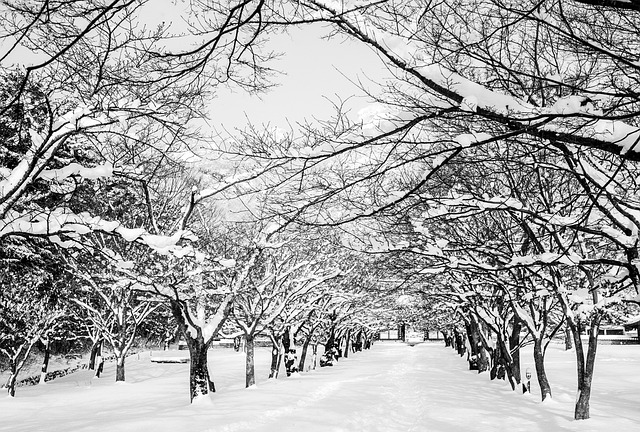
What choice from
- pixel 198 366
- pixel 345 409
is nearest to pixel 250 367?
pixel 198 366

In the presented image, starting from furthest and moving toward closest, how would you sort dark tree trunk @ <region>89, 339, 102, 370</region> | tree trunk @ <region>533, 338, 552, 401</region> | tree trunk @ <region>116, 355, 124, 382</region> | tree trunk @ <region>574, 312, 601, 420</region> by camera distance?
dark tree trunk @ <region>89, 339, 102, 370</region>, tree trunk @ <region>116, 355, 124, 382</region>, tree trunk @ <region>533, 338, 552, 401</region>, tree trunk @ <region>574, 312, 601, 420</region>

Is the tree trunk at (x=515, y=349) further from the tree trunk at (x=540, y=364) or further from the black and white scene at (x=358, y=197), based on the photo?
the tree trunk at (x=540, y=364)

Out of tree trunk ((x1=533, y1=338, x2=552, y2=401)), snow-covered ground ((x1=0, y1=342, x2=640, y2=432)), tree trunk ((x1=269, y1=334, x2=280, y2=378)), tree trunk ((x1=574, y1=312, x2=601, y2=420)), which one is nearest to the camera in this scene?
snow-covered ground ((x1=0, y1=342, x2=640, y2=432))

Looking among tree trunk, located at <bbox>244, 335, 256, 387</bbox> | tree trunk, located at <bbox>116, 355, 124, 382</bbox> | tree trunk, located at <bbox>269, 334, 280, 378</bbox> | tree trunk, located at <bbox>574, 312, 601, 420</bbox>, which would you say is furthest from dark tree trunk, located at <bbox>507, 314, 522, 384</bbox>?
tree trunk, located at <bbox>116, 355, 124, 382</bbox>

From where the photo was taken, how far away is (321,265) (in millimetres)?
23656

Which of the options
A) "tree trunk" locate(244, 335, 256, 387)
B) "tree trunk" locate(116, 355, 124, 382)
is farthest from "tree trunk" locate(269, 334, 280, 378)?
"tree trunk" locate(116, 355, 124, 382)

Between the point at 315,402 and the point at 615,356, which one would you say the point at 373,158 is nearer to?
the point at 315,402

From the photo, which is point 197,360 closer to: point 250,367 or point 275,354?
point 250,367

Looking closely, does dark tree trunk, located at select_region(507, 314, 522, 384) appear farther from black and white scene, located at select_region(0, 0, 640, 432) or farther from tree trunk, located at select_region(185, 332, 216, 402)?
tree trunk, located at select_region(185, 332, 216, 402)

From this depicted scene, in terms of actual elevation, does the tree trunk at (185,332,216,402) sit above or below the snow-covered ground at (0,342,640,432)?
above

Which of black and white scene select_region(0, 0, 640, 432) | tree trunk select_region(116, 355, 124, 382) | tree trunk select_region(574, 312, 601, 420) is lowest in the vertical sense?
tree trunk select_region(116, 355, 124, 382)

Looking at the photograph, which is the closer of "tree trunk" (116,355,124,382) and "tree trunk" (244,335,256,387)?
"tree trunk" (244,335,256,387)

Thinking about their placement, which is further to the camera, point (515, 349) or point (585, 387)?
point (515, 349)

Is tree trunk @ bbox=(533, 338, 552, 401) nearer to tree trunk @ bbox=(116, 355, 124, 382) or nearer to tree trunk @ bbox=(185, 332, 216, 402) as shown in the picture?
tree trunk @ bbox=(185, 332, 216, 402)
